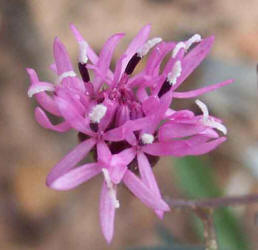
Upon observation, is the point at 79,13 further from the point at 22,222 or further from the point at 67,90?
the point at 67,90

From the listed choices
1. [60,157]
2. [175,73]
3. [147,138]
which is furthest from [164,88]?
[60,157]

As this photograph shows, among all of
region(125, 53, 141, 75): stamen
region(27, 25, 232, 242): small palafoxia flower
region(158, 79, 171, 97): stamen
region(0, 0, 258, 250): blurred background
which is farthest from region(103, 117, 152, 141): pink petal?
region(0, 0, 258, 250): blurred background

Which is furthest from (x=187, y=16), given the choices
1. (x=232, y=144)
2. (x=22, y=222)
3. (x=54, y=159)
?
(x=22, y=222)

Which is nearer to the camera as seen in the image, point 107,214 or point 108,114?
point 107,214

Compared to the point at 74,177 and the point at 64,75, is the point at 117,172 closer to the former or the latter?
the point at 74,177

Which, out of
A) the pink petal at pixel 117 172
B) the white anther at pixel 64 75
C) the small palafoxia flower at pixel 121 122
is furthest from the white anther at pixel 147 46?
the pink petal at pixel 117 172
